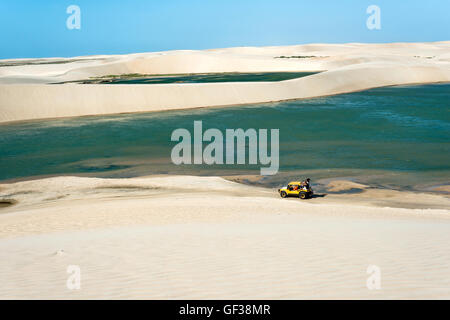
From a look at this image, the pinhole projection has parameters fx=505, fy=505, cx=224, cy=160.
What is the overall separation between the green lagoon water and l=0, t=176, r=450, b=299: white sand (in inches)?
167

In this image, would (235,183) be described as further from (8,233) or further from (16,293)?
(16,293)

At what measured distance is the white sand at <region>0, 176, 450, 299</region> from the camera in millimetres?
5273

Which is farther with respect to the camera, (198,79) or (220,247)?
(198,79)

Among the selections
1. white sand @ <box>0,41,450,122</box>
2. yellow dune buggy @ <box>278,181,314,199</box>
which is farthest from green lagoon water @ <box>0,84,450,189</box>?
yellow dune buggy @ <box>278,181,314,199</box>

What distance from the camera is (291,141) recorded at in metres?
23.9

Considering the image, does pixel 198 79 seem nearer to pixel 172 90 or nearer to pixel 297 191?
pixel 172 90

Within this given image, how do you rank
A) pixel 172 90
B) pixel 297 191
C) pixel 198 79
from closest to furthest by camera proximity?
pixel 297 191
pixel 172 90
pixel 198 79

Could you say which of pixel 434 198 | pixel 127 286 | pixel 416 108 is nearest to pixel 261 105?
pixel 416 108

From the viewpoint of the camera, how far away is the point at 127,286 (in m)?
5.42

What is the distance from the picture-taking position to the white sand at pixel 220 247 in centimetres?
527

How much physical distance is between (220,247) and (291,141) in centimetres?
1701

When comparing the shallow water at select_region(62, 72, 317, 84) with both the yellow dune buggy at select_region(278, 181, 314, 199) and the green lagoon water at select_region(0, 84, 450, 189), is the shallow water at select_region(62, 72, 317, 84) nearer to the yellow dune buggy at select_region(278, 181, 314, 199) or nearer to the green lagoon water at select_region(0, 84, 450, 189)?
the green lagoon water at select_region(0, 84, 450, 189)

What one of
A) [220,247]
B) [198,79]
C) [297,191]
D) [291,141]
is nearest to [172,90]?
[198,79]

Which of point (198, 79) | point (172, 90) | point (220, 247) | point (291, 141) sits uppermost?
point (198, 79)
